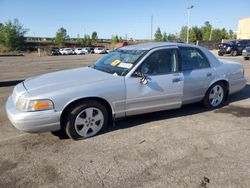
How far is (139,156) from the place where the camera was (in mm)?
3590

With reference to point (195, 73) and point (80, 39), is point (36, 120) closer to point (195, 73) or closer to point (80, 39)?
point (195, 73)

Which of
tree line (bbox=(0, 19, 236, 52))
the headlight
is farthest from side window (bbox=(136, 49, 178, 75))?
tree line (bbox=(0, 19, 236, 52))

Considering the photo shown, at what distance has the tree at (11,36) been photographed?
68.5 m

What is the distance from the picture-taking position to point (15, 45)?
228ft

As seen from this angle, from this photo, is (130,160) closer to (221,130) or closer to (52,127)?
(52,127)

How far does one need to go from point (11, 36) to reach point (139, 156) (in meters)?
74.3

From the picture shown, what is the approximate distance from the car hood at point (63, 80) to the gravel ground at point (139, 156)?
840mm

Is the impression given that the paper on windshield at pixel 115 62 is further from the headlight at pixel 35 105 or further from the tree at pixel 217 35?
the tree at pixel 217 35

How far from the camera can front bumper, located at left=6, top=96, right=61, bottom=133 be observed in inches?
149

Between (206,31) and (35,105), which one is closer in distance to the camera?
(35,105)

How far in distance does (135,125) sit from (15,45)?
72.5 metres

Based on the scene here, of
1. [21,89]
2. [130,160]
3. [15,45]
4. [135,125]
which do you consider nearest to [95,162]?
[130,160]

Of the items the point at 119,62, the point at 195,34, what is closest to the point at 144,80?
the point at 119,62

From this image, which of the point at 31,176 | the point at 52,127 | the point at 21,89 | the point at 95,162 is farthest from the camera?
the point at 21,89
